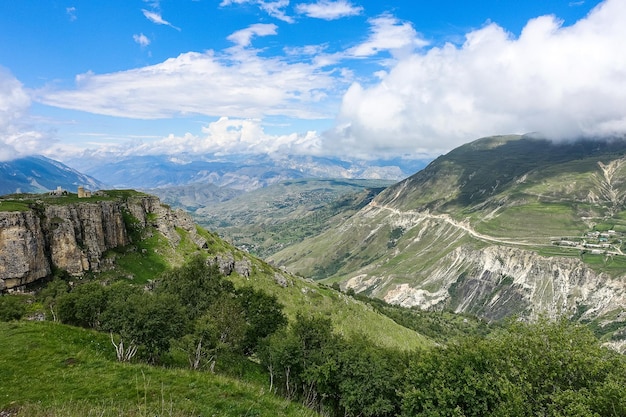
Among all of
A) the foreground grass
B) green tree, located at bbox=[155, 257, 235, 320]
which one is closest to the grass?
green tree, located at bbox=[155, 257, 235, 320]

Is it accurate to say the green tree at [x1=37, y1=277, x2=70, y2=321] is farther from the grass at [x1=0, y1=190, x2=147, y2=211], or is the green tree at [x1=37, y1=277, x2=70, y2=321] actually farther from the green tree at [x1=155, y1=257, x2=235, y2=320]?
the grass at [x1=0, y1=190, x2=147, y2=211]

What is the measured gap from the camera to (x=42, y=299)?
7100 centimetres

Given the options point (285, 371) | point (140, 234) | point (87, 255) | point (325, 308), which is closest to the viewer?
point (285, 371)

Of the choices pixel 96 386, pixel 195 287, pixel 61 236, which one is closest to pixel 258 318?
pixel 195 287

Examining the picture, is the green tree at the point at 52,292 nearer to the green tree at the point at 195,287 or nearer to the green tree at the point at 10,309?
the green tree at the point at 10,309

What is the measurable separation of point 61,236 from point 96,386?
2955 inches

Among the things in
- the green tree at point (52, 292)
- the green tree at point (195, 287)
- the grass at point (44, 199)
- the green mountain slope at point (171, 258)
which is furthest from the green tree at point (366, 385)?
the grass at point (44, 199)

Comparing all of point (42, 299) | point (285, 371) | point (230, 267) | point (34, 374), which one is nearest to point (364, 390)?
point (285, 371)

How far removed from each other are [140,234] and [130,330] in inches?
3230

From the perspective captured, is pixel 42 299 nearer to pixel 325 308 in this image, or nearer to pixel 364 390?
pixel 364 390

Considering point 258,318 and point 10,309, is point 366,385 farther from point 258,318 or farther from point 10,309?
point 10,309

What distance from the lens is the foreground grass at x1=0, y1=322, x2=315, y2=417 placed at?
22.9 metres

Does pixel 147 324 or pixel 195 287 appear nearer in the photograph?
pixel 147 324

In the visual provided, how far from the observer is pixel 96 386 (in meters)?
27.1
